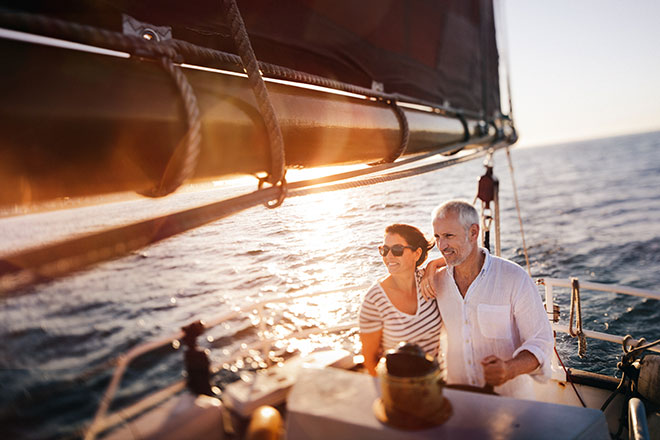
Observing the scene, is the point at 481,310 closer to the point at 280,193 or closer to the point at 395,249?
the point at 395,249

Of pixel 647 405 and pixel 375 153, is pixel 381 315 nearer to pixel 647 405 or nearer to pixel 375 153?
pixel 375 153

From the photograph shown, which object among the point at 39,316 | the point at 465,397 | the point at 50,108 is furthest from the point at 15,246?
the point at 39,316

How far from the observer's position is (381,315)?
91.8 inches

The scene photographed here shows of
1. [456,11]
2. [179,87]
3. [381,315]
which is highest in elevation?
[456,11]

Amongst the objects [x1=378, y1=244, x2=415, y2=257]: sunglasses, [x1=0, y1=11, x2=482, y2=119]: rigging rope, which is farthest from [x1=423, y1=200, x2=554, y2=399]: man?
[x1=0, y1=11, x2=482, y2=119]: rigging rope

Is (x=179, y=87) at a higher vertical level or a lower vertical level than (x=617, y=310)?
higher

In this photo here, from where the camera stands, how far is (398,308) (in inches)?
91.5

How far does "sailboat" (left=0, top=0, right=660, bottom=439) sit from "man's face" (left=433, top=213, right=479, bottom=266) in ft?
1.33

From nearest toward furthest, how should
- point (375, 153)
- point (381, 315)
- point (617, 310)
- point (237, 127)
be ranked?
point (237, 127) → point (375, 153) → point (381, 315) → point (617, 310)

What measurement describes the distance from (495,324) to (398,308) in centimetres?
52

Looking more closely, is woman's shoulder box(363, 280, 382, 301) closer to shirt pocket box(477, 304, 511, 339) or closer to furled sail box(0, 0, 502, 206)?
shirt pocket box(477, 304, 511, 339)

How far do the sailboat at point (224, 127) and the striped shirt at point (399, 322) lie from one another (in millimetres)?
506

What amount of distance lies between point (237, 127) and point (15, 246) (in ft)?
1.61

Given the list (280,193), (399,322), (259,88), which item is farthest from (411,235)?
(259,88)
